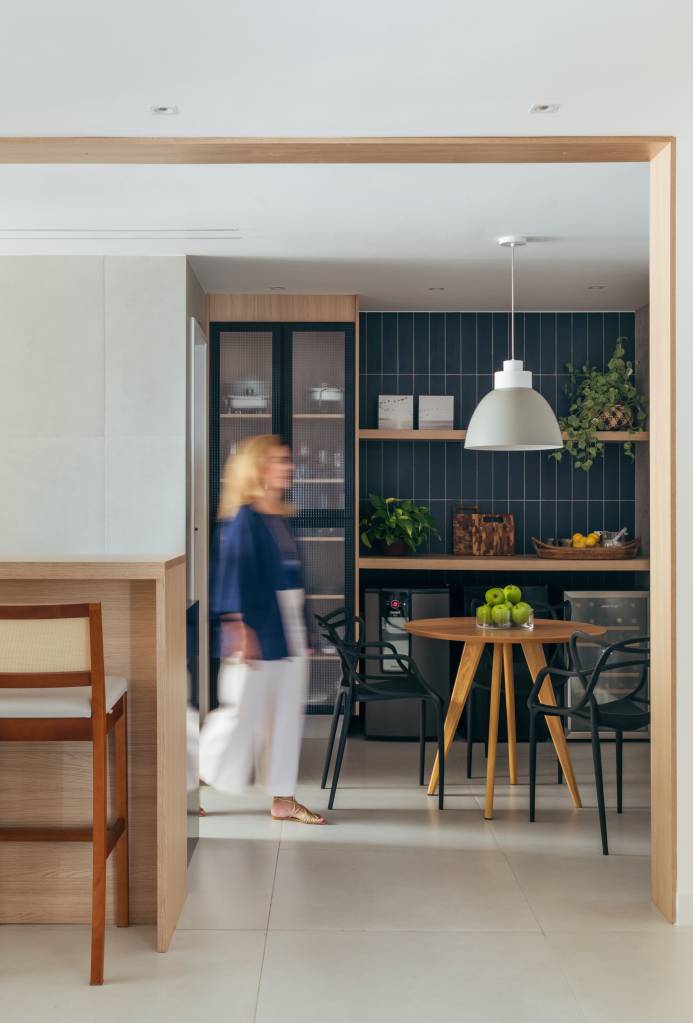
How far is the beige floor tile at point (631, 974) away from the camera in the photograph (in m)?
2.62

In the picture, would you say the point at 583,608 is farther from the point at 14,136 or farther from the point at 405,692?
the point at 14,136

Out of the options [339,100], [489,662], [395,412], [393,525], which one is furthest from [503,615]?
[339,100]

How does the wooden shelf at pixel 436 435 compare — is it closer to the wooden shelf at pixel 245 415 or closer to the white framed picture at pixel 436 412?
the white framed picture at pixel 436 412

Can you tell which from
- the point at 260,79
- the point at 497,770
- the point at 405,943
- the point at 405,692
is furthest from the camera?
the point at 497,770

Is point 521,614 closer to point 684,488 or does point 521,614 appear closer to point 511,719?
point 511,719

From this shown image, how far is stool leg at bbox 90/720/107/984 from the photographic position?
108 inches

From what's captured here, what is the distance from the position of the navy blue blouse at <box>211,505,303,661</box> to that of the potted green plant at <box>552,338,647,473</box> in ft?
9.22

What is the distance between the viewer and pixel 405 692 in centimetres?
455

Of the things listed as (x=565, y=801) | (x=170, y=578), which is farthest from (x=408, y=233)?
(x=565, y=801)

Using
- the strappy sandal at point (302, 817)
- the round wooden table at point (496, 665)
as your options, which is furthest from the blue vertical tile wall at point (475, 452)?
the strappy sandal at point (302, 817)

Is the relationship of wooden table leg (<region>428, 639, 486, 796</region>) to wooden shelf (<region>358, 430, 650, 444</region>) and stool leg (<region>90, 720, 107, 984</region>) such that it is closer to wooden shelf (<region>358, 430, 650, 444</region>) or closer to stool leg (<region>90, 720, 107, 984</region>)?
wooden shelf (<region>358, 430, 650, 444</region>)

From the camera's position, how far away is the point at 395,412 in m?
6.46

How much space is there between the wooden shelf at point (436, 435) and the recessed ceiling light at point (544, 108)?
3.23m

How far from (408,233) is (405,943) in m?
3.11
